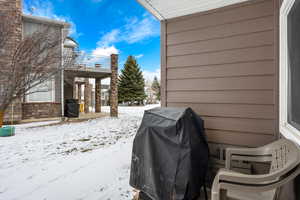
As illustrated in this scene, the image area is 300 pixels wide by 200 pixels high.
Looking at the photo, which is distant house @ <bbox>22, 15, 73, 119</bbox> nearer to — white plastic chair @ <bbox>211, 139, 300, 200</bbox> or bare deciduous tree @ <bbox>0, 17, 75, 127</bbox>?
bare deciduous tree @ <bbox>0, 17, 75, 127</bbox>

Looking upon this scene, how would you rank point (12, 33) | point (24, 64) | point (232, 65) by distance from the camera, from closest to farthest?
1. point (232, 65)
2. point (24, 64)
3. point (12, 33)

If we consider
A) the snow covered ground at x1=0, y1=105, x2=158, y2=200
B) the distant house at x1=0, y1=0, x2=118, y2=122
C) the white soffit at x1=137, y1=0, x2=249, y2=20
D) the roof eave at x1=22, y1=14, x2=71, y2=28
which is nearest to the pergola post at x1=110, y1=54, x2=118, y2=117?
the distant house at x1=0, y1=0, x2=118, y2=122

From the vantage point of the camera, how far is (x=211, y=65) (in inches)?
79.4

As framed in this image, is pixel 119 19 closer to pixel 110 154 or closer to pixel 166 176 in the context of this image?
pixel 110 154

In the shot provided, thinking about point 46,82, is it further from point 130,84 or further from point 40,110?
point 130,84

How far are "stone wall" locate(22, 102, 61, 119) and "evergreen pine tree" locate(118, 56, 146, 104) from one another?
1139 centimetres

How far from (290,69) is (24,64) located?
653 centimetres

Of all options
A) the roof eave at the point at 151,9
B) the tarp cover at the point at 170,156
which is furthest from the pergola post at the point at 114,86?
the tarp cover at the point at 170,156

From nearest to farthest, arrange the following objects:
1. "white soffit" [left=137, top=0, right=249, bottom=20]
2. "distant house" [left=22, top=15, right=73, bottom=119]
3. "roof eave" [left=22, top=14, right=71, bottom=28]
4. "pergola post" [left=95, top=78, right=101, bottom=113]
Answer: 1. "white soffit" [left=137, top=0, right=249, bottom=20]
2. "roof eave" [left=22, top=14, right=71, bottom=28]
3. "distant house" [left=22, top=15, right=73, bottom=119]
4. "pergola post" [left=95, top=78, right=101, bottom=113]

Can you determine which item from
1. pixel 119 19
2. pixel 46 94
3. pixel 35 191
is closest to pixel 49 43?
pixel 46 94

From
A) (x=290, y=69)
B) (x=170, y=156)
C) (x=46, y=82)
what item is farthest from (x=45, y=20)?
(x=290, y=69)

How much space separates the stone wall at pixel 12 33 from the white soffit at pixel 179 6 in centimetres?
614

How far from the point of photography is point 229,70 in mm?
1902

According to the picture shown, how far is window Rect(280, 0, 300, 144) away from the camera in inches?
46.0
